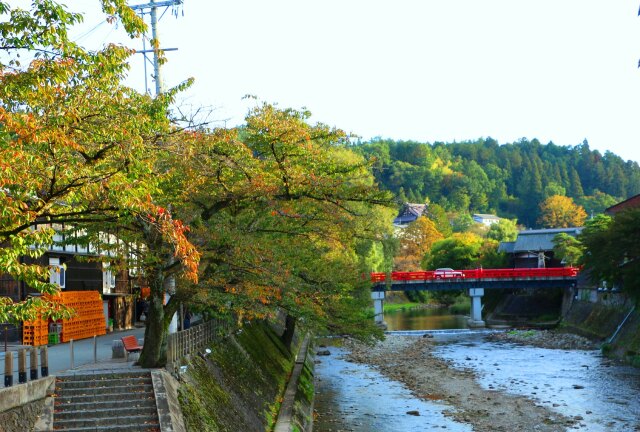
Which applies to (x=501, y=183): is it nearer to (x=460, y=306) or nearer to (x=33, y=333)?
(x=460, y=306)

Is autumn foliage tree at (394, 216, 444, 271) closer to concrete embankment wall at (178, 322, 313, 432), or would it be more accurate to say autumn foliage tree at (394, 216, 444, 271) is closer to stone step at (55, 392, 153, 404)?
concrete embankment wall at (178, 322, 313, 432)

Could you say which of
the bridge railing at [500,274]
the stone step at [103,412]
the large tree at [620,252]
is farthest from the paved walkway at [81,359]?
the bridge railing at [500,274]

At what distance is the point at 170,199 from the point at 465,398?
18.8 m

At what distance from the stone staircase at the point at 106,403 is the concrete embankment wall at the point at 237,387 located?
3.22 feet

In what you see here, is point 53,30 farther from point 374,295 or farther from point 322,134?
point 374,295

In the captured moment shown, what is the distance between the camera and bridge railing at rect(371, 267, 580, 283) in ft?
221

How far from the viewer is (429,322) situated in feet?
238

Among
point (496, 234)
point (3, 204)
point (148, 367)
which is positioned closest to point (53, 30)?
point (3, 204)

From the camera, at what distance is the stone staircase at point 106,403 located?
49.6 feet

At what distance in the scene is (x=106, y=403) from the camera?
1600cm

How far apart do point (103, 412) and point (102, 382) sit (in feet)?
4.42

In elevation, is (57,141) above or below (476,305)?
above

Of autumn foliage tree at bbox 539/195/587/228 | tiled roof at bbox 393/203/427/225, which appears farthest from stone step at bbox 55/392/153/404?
autumn foliage tree at bbox 539/195/587/228

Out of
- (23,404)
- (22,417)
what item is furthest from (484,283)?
(22,417)
